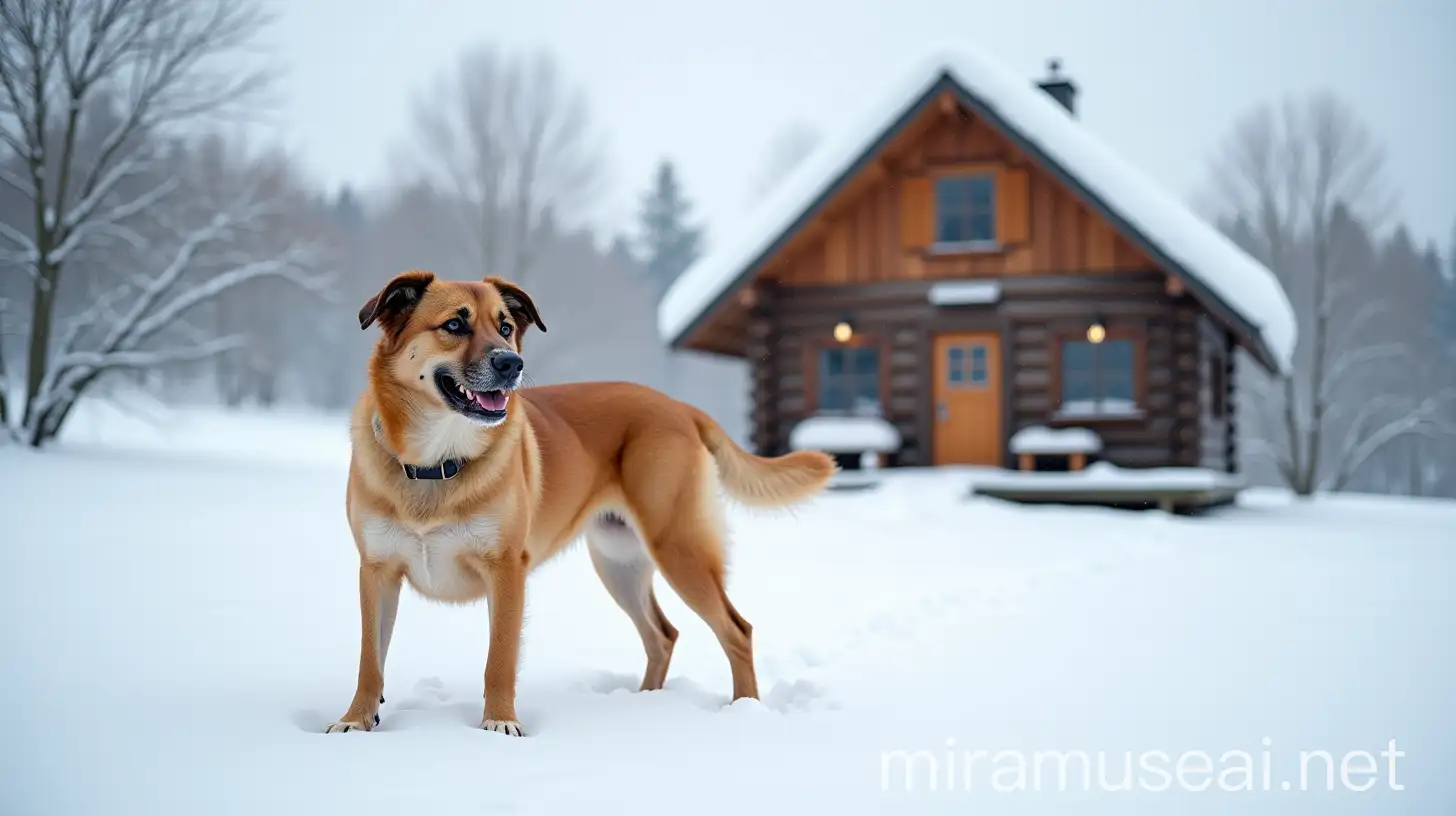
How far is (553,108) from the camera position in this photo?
1027 inches

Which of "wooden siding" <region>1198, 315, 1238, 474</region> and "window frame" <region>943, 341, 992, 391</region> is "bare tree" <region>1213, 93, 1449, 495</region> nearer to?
"wooden siding" <region>1198, 315, 1238, 474</region>

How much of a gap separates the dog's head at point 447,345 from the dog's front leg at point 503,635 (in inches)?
21.7

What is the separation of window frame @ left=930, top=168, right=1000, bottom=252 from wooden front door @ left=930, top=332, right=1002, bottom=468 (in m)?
1.25

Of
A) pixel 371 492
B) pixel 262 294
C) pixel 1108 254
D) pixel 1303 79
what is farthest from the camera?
pixel 262 294

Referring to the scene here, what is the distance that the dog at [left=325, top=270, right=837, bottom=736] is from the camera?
342 centimetres

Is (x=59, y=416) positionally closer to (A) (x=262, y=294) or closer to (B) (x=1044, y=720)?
(B) (x=1044, y=720)

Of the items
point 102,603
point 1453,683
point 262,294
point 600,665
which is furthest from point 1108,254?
point 262,294

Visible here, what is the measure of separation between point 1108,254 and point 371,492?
1346 cm

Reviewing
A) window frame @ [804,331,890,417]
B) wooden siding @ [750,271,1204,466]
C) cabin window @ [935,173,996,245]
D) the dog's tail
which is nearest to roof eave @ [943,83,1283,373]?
wooden siding @ [750,271,1204,466]

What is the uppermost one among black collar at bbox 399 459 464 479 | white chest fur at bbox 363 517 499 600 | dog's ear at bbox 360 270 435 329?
dog's ear at bbox 360 270 435 329

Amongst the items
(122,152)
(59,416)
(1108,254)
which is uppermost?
(122,152)

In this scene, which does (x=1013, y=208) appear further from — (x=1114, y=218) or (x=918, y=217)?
(x=1114, y=218)

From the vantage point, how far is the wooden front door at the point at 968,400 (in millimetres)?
15594

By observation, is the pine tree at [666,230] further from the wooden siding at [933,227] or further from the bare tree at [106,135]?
the bare tree at [106,135]
